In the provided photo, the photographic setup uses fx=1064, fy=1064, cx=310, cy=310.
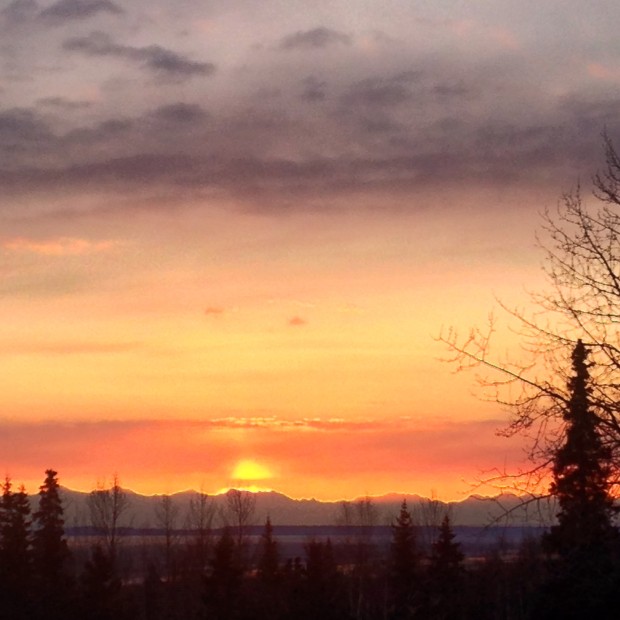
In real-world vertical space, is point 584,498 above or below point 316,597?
above

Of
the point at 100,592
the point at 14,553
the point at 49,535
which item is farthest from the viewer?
the point at 49,535

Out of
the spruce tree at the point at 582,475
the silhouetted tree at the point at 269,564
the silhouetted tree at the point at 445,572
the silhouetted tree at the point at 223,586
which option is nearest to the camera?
the spruce tree at the point at 582,475

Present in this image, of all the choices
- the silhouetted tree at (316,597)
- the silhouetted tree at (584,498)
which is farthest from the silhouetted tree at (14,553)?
the silhouetted tree at (584,498)

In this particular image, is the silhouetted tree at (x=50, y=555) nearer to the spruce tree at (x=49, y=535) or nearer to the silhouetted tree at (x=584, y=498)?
the spruce tree at (x=49, y=535)

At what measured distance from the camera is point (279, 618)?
43312mm

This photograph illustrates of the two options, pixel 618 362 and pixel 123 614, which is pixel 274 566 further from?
pixel 618 362

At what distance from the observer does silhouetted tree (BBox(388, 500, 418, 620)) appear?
55506 millimetres

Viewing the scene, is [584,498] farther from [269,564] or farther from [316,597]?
[269,564]

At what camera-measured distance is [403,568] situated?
61.2 metres

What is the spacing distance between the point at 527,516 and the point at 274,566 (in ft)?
162

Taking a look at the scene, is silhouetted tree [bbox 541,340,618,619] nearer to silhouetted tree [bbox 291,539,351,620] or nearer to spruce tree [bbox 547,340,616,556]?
spruce tree [bbox 547,340,616,556]

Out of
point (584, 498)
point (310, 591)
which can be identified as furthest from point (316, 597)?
point (584, 498)

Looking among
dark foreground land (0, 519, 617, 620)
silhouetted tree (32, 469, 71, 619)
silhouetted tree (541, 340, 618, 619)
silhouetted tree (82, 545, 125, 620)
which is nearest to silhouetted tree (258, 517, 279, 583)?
dark foreground land (0, 519, 617, 620)

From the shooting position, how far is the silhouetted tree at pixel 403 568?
182 feet
